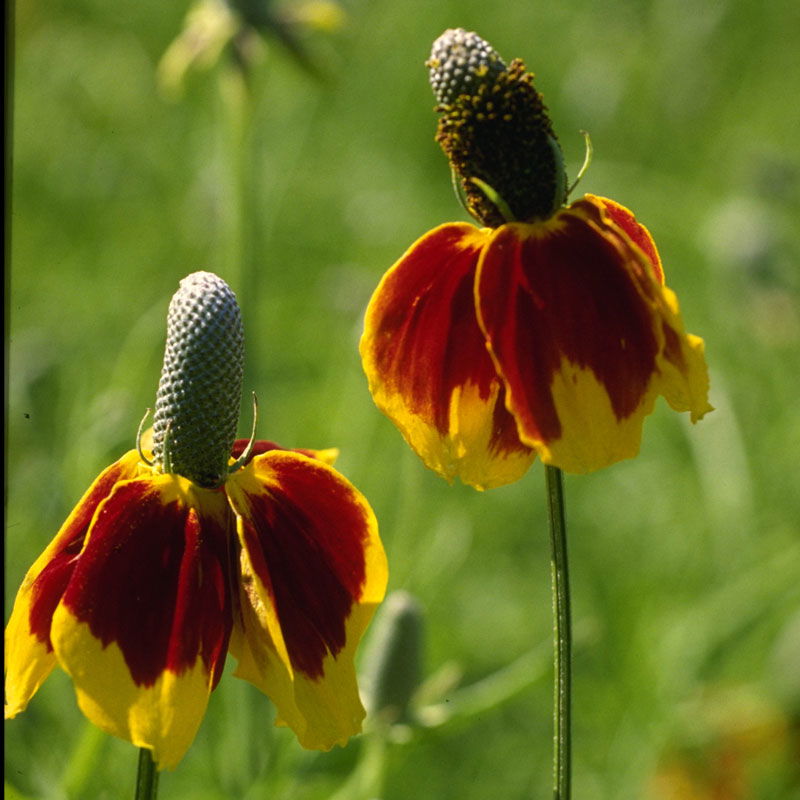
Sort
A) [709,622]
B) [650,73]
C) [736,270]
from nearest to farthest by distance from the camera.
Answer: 1. [709,622]
2. [736,270]
3. [650,73]

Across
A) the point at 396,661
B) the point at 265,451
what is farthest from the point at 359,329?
the point at 265,451

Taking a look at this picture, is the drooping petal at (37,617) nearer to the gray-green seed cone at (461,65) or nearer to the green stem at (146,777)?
the green stem at (146,777)

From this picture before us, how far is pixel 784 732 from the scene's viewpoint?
4.88 feet

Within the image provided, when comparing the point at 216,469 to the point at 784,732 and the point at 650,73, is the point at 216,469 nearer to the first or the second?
the point at 784,732

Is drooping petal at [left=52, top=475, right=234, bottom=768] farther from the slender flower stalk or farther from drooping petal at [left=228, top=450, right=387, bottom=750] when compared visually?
the slender flower stalk

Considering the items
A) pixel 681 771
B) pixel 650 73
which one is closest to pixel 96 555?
pixel 681 771

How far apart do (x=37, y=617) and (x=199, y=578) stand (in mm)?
83

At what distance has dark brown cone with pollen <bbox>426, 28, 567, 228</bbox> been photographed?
2.29ft

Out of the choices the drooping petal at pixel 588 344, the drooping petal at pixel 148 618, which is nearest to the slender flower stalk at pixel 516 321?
the drooping petal at pixel 588 344

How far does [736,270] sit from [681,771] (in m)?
0.83

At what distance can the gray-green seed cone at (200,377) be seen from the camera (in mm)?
665

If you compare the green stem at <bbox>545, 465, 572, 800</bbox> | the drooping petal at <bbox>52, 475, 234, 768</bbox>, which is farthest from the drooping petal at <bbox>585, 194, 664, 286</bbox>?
the drooping petal at <bbox>52, 475, 234, 768</bbox>

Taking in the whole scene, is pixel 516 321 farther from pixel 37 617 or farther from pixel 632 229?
pixel 37 617

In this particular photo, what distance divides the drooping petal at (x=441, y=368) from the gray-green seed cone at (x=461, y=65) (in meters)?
0.07
